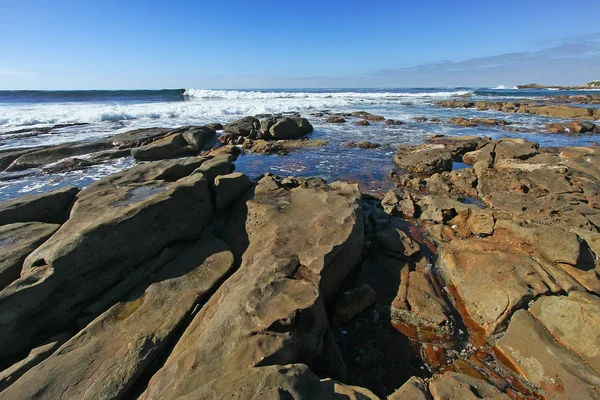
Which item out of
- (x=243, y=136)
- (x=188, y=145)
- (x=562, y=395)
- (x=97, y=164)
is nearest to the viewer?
(x=562, y=395)

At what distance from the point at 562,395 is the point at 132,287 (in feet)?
17.6

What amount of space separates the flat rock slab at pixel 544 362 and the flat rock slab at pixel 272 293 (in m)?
2.39

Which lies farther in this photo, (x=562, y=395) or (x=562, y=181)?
(x=562, y=181)

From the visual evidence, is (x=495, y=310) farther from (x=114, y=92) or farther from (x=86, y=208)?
(x=114, y=92)

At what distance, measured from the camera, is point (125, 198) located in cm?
565

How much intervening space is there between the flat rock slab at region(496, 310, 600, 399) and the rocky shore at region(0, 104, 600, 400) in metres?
0.02

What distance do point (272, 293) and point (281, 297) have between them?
0.13 metres

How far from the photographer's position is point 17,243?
4.62 meters

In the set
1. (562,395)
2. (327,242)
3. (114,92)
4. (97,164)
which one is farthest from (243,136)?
(114,92)

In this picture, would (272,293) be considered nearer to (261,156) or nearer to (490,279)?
(490,279)

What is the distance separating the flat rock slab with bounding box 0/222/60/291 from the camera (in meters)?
4.12

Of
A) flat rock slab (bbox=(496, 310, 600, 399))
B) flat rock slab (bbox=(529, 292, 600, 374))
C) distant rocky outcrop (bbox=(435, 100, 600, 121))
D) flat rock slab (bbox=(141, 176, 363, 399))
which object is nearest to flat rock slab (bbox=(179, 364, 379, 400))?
flat rock slab (bbox=(141, 176, 363, 399))

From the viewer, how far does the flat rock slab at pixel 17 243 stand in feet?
13.5

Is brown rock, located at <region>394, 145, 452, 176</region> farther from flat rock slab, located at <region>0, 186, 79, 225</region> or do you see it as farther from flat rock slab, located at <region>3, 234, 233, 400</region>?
flat rock slab, located at <region>0, 186, 79, 225</region>
